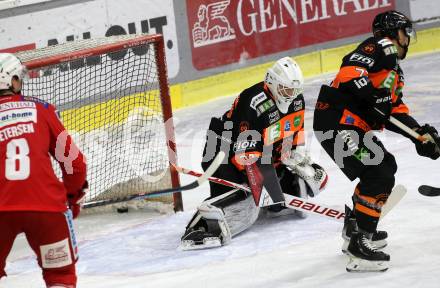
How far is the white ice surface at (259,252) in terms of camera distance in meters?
4.79

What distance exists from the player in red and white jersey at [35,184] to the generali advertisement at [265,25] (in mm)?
5561

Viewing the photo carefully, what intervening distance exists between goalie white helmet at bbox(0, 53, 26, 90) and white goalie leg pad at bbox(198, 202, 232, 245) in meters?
1.91

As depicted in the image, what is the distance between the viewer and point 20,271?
5402 millimetres

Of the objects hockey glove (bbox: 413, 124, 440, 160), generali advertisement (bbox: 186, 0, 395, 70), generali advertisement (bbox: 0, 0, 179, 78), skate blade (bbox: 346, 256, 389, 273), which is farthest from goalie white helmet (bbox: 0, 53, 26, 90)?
generali advertisement (bbox: 186, 0, 395, 70)

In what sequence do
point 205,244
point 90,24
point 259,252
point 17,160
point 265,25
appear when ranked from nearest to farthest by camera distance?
point 17,160, point 259,252, point 205,244, point 90,24, point 265,25

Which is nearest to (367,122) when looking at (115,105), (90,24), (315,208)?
(315,208)

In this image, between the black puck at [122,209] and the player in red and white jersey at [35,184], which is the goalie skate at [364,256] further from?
the black puck at [122,209]

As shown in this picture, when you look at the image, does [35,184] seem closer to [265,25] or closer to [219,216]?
[219,216]

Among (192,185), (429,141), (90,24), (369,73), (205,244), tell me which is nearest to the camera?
(192,185)

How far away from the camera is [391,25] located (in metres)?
4.77

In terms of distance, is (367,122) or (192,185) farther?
(367,122)

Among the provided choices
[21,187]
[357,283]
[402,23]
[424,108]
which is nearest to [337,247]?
[357,283]

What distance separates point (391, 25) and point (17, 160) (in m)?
2.03

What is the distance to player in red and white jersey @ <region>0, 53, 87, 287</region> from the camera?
12.0 ft
